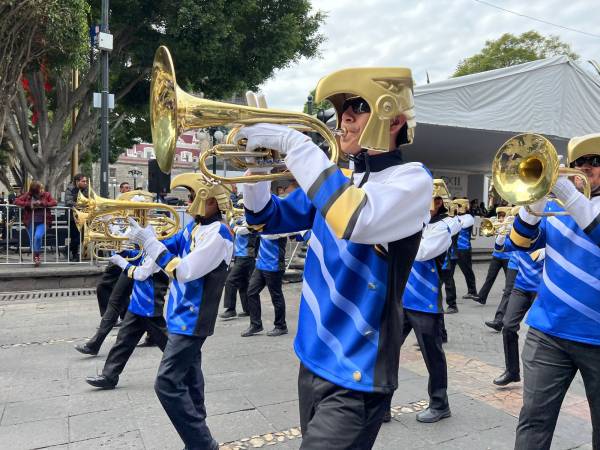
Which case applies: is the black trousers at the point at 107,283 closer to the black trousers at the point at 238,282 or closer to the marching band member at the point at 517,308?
the black trousers at the point at 238,282

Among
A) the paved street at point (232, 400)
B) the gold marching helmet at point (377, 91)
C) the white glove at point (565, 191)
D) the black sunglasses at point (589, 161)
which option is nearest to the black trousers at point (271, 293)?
the paved street at point (232, 400)

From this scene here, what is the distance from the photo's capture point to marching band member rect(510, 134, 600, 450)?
272 centimetres

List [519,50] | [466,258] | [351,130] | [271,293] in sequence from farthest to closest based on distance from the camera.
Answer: [519,50], [466,258], [271,293], [351,130]

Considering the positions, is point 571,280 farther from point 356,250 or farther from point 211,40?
point 211,40

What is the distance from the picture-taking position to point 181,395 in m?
3.18

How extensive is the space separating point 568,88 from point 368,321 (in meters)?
10.9

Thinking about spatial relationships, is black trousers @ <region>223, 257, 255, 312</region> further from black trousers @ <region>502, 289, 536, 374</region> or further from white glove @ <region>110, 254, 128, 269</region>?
black trousers @ <region>502, 289, 536, 374</region>

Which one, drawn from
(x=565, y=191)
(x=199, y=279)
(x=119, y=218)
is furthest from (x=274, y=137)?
(x=119, y=218)

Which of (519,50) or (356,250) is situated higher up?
(519,50)

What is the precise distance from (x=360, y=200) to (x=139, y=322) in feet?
11.9

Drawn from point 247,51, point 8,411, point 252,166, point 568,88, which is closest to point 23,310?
point 8,411

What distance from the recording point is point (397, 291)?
196 cm

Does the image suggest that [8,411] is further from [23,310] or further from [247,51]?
[247,51]

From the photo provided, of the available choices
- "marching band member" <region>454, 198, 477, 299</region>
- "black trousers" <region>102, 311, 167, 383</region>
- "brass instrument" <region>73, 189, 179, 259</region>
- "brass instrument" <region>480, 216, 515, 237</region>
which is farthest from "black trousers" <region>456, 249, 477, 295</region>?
"black trousers" <region>102, 311, 167, 383</region>
